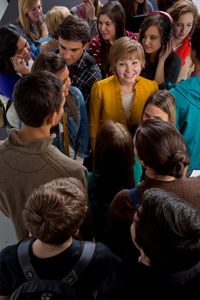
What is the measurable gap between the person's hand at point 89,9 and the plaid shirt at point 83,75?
1.26 meters

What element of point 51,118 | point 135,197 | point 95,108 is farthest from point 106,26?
point 135,197

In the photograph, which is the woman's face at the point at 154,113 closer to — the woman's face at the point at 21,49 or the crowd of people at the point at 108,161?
the crowd of people at the point at 108,161

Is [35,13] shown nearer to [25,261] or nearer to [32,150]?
[32,150]

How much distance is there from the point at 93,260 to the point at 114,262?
0.08 metres

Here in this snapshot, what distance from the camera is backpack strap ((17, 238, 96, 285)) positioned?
107 cm

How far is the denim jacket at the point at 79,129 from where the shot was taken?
221cm

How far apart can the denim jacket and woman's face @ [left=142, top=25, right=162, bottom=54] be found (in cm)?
79

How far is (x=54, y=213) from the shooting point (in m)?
1.11

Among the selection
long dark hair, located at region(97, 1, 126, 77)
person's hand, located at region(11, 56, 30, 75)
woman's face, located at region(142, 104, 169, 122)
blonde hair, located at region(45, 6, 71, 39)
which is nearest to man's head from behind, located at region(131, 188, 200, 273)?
woman's face, located at region(142, 104, 169, 122)

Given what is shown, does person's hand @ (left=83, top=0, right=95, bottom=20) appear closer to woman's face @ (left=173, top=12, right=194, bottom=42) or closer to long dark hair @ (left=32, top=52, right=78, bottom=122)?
woman's face @ (left=173, top=12, right=194, bottom=42)

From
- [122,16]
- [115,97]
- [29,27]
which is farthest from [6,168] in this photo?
[29,27]

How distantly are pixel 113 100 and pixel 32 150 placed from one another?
41.4 inches

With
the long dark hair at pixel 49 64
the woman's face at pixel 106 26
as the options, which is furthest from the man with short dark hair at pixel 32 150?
the woman's face at pixel 106 26

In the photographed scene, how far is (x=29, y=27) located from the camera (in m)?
3.48
